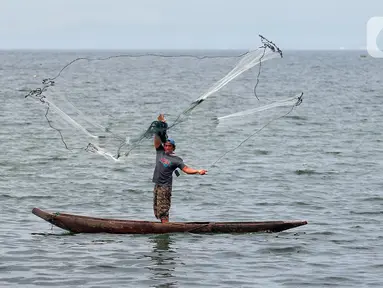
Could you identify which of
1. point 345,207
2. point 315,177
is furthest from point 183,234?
point 315,177

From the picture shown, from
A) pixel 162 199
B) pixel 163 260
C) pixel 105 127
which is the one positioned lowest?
pixel 163 260

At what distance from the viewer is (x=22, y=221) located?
22031 millimetres

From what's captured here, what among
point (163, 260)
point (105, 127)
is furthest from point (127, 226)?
point (105, 127)

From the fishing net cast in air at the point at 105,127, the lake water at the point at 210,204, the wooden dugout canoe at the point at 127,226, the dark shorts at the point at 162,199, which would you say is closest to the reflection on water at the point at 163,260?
the lake water at the point at 210,204

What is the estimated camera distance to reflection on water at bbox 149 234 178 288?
55.6ft

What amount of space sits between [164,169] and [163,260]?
2198mm

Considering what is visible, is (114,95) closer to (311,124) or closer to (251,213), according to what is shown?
(311,124)

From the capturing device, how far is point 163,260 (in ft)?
60.2

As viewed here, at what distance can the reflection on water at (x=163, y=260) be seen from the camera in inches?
667

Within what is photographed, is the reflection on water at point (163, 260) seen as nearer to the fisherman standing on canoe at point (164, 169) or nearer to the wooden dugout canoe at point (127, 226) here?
the wooden dugout canoe at point (127, 226)

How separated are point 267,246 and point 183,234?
1.89 meters

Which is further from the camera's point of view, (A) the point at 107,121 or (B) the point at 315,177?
(A) the point at 107,121

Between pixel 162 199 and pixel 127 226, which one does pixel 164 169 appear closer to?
pixel 162 199

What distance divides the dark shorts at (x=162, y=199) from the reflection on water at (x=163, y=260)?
19.2 inches
